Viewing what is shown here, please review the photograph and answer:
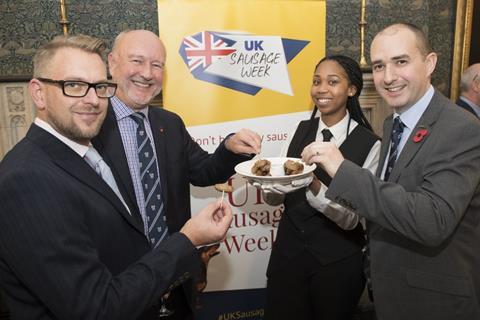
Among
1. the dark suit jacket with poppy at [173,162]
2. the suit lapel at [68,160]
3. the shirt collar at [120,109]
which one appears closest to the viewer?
the suit lapel at [68,160]

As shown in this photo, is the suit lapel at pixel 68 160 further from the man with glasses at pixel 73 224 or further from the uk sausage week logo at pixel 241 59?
the uk sausage week logo at pixel 241 59

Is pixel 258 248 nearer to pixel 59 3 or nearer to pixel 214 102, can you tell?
pixel 214 102

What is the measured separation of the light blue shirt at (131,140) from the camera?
1808 millimetres

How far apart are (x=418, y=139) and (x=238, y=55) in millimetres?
1562

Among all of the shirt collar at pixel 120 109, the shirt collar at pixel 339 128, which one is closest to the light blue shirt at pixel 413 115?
the shirt collar at pixel 339 128

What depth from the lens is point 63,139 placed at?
51.0 inches

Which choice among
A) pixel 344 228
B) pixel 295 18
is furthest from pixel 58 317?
pixel 295 18

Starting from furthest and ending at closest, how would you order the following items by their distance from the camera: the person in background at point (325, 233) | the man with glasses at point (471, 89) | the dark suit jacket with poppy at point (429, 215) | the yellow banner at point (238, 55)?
the man with glasses at point (471, 89), the yellow banner at point (238, 55), the person in background at point (325, 233), the dark suit jacket with poppy at point (429, 215)

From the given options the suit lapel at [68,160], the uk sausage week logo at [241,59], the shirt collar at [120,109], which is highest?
the uk sausage week logo at [241,59]

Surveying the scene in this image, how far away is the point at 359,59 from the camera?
10.8 feet

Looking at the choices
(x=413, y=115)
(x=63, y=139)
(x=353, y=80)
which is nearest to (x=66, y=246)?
(x=63, y=139)

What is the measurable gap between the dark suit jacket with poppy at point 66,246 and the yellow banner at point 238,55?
155cm

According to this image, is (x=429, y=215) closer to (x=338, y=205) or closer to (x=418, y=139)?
(x=418, y=139)

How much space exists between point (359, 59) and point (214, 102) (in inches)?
53.5
